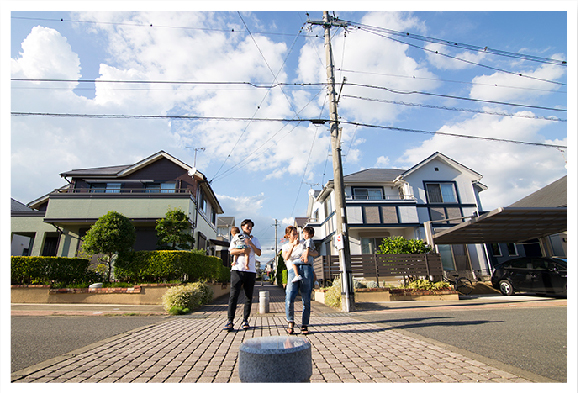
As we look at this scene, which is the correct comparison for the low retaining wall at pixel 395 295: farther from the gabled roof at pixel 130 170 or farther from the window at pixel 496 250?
the gabled roof at pixel 130 170

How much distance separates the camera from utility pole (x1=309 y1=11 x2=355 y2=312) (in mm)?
8328

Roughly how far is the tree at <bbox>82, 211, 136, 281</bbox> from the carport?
13.2m

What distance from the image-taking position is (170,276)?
10125 mm

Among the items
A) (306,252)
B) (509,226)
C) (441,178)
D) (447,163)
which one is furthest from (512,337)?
(447,163)

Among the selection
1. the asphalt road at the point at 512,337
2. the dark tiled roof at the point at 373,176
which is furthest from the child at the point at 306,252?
the dark tiled roof at the point at 373,176

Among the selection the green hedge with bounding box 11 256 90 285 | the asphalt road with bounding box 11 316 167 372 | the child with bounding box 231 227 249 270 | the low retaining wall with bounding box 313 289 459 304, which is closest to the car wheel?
the low retaining wall with bounding box 313 289 459 304

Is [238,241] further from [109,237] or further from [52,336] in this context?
[109,237]

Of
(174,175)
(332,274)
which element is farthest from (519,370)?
(174,175)

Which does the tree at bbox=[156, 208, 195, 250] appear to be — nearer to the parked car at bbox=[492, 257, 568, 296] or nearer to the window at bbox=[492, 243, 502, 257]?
the parked car at bbox=[492, 257, 568, 296]

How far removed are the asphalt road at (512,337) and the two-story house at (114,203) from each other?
12.0 metres

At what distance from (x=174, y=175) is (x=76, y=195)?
5057 mm

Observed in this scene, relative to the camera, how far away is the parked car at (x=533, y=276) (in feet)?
33.2
